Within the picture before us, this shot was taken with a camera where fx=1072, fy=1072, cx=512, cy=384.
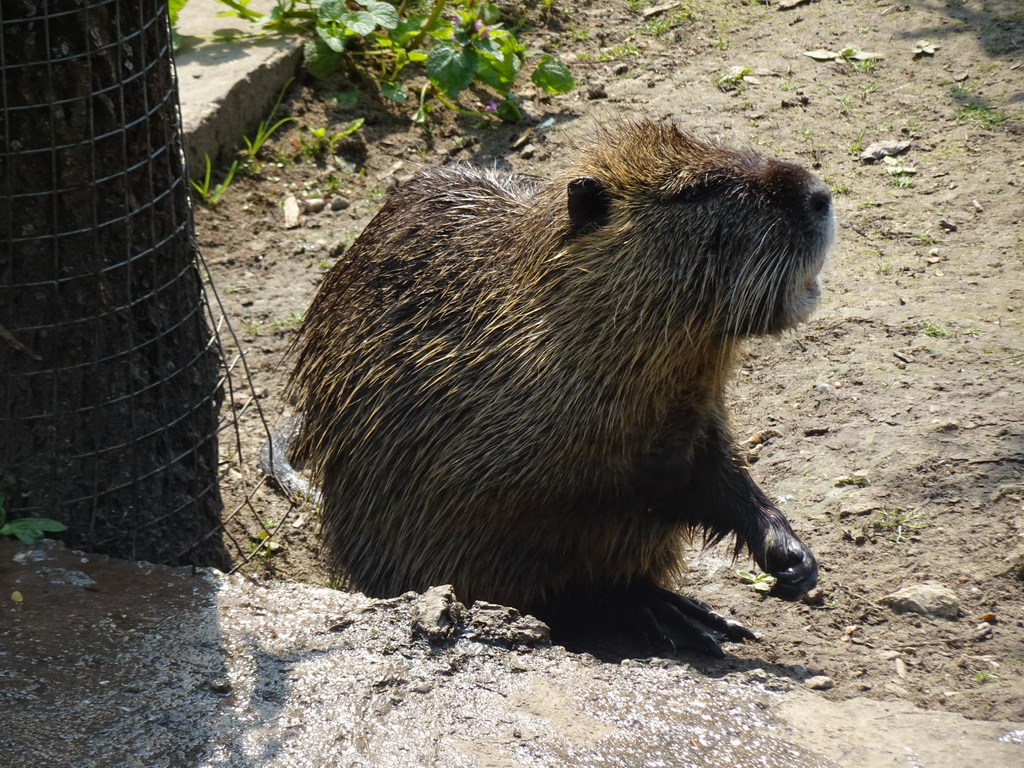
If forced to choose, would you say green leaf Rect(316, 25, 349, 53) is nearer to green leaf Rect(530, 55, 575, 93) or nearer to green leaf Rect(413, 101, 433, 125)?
green leaf Rect(413, 101, 433, 125)

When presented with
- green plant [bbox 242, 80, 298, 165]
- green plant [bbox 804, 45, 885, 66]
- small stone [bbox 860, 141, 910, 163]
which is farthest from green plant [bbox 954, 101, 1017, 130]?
green plant [bbox 242, 80, 298, 165]

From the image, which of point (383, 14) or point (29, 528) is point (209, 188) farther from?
point (29, 528)

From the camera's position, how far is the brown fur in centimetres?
285

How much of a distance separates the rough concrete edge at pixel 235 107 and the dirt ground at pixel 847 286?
6.1 inches

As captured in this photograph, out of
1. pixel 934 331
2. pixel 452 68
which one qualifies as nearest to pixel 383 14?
pixel 452 68

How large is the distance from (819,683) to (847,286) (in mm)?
1990

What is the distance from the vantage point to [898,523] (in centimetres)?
316

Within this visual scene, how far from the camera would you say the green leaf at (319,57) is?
18.7ft

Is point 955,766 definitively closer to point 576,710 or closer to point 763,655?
point 576,710

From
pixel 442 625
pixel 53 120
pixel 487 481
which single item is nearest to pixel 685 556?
pixel 487 481

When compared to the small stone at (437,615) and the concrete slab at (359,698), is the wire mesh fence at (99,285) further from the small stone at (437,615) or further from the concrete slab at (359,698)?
the small stone at (437,615)

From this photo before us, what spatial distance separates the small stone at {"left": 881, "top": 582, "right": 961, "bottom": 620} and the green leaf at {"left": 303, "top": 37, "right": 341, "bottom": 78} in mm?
4107

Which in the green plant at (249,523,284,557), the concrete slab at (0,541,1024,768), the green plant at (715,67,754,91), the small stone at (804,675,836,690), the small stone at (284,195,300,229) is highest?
the green plant at (715,67,754,91)

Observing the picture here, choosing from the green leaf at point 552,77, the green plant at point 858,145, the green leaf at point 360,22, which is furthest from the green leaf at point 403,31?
the green plant at point 858,145
